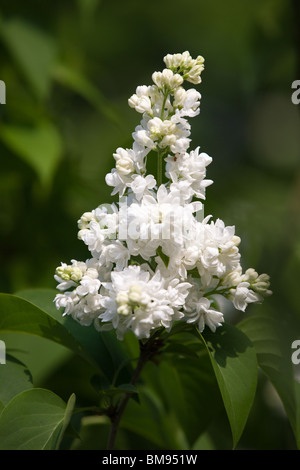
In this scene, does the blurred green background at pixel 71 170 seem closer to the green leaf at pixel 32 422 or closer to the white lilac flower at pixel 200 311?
the white lilac flower at pixel 200 311

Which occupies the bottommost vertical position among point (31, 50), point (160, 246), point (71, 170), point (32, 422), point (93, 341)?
point (32, 422)

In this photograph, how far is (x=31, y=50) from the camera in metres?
1.97

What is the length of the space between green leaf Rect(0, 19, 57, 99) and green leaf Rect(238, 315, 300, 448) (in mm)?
1136

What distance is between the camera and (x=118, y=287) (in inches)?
35.1

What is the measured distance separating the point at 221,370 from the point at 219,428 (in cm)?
73

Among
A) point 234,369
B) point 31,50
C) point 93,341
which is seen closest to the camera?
point 234,369

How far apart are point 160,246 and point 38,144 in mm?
1184

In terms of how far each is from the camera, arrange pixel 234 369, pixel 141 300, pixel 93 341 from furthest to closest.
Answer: pixel 93 341 < pixel 234 369 < pixel 141 300

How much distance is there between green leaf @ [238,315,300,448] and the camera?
3.30ft

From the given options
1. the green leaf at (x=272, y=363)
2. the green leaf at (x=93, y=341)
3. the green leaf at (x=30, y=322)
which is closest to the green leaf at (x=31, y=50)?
the green leaf at (x=93, y=341)

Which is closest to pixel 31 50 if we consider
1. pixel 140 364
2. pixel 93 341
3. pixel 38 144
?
pixel 38 144

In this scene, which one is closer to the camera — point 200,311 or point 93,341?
point 200,311

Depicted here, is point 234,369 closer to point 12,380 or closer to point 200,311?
point 200,311

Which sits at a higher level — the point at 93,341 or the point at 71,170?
the point at 71,170
